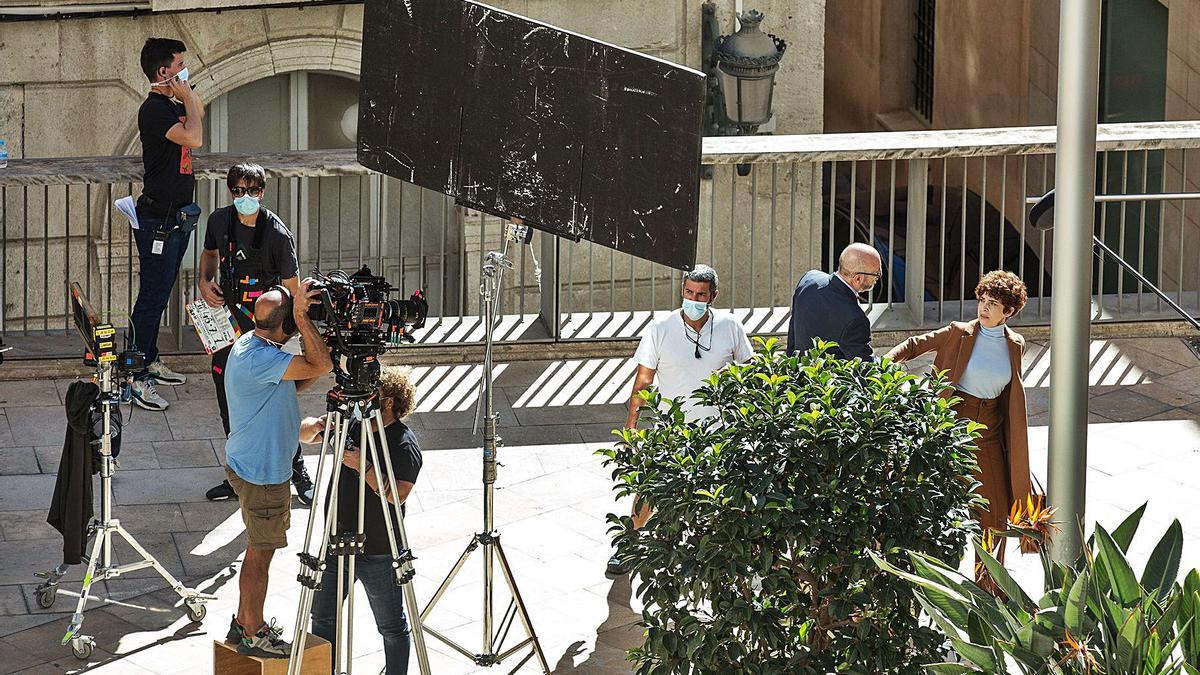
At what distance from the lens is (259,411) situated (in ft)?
24.8

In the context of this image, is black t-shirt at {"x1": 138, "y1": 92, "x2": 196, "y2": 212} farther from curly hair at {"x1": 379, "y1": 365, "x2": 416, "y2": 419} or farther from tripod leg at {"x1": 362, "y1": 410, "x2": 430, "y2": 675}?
tripod leg at {"x1": 362, "y1": 410, "x2": 430, "y2": 675}

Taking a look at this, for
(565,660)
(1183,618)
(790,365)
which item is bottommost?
(565,660)

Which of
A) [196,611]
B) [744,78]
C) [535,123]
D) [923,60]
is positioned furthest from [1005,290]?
[923,60]

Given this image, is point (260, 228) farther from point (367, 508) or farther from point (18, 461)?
point (367, 508)

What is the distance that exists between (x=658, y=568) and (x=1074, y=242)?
5.58ft

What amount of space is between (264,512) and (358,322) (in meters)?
0.98

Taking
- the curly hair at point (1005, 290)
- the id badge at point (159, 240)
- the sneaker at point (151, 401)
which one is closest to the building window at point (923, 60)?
the sneaker at point (151, 401)

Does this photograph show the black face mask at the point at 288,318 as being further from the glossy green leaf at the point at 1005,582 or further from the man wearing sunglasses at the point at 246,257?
the glossy green leaf at the point at 1005,582

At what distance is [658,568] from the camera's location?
639 centimetres

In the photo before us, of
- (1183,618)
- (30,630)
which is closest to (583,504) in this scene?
(30,630)

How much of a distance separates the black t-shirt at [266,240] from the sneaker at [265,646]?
2.25m

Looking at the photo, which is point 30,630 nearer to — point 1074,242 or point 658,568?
point 658,568

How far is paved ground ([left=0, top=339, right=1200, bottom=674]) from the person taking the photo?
26.9 feet

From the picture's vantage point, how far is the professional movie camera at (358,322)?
7.01 metres
